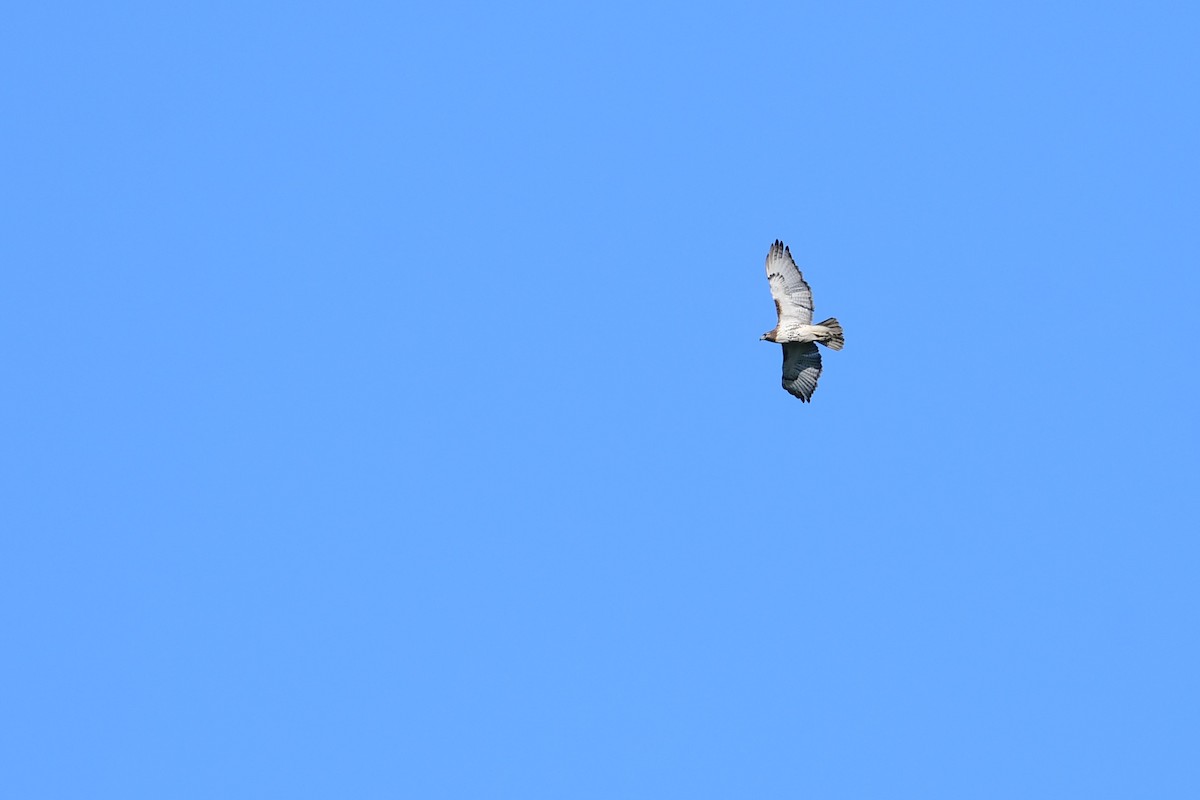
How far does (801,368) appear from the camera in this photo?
7562 centimetres

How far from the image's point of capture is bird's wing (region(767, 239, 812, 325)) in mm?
74625

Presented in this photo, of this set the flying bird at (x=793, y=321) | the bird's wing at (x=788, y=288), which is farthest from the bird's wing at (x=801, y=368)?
the bird's wing at (x=788, y=288)

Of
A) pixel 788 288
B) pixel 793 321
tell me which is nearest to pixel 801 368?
pixel 793 321

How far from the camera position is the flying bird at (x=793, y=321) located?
7375 centimetres

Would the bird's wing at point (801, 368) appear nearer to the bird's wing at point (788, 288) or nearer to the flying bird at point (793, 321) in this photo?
the flying bird at point (793, 321)

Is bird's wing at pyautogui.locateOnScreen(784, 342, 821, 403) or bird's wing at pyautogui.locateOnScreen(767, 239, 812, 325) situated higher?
bird's wing at pyautogui.locateOnScreen(767, 239, 812, 325)

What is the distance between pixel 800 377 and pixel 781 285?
365cm

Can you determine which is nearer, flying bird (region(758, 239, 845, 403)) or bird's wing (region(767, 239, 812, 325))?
flying bird (region(758, 239, 845, 403))

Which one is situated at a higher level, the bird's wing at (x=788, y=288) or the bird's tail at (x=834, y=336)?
the bird's wing at (x=788, y=288)

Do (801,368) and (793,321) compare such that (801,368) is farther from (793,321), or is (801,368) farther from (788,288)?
(788,288)

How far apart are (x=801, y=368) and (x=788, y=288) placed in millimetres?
3110

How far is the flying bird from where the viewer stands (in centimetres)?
7375

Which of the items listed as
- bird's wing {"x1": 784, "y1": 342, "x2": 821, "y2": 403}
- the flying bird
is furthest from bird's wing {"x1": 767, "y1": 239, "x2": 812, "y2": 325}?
bird's wing {"x1": 784, "y1": 342, "x2": 821, "y2": 403}

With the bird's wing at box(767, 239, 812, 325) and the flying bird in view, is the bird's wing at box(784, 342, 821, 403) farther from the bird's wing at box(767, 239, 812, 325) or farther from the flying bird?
the bird's wing at box(767, 239, 812, 325)
